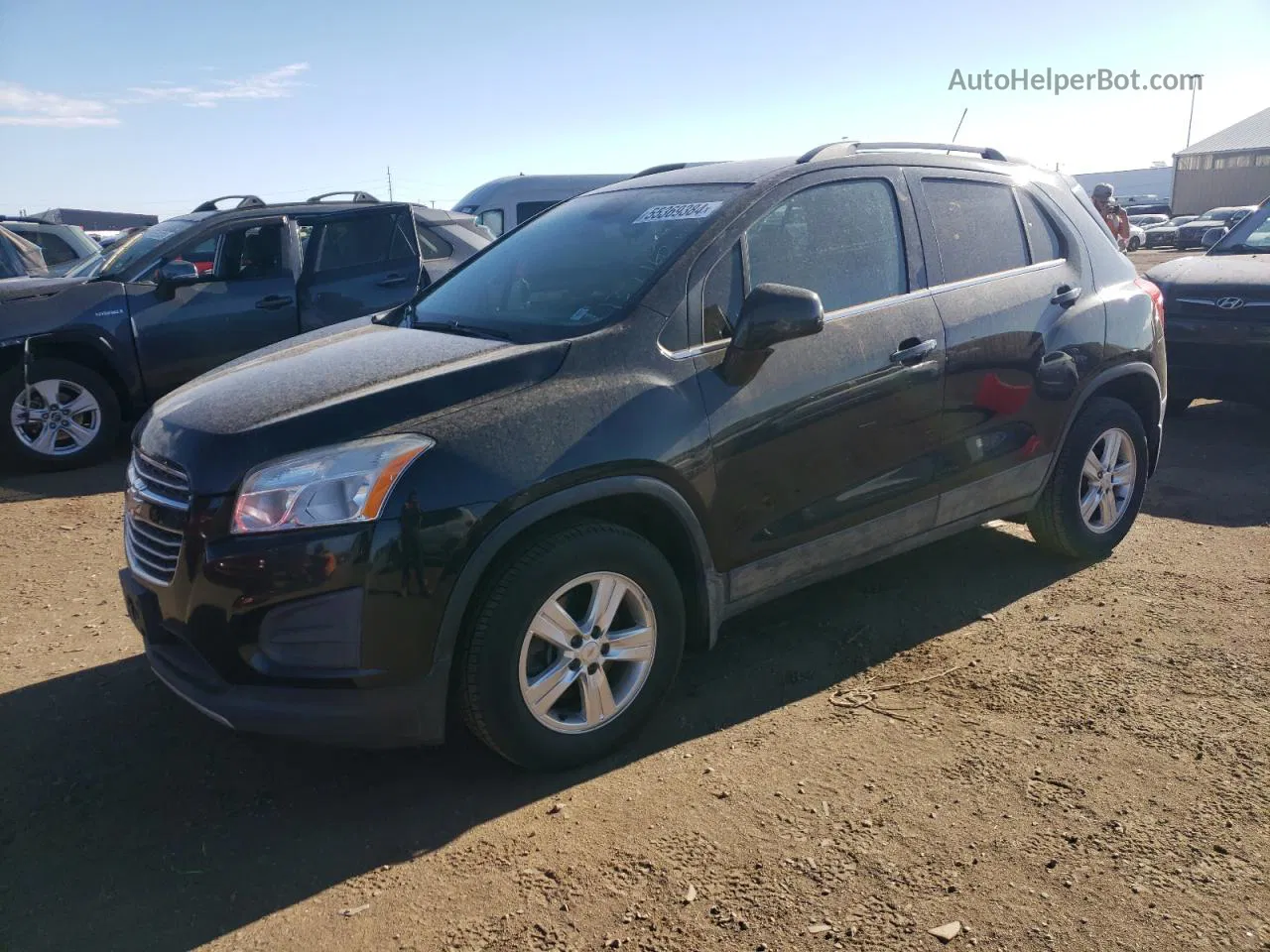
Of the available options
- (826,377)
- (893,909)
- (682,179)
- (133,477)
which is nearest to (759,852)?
(893,909)

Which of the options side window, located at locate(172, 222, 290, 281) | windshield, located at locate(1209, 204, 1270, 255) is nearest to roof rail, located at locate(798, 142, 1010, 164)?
windshield, located at locate(1209, 204, 1270, 255)

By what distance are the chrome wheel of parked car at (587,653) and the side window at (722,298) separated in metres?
0.91

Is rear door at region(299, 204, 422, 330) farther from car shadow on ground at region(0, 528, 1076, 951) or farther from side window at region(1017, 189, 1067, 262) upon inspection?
side window at region(1017, 189, 1067, 262)

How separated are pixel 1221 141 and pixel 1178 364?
2415 inches

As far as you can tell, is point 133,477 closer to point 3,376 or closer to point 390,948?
point 390,948

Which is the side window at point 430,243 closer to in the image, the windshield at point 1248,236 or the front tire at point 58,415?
the front tire at point 58,415

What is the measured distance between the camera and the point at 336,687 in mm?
2807

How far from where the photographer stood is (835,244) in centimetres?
389

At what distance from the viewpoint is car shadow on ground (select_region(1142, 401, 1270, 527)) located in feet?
19.2

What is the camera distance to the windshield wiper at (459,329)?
3546mm

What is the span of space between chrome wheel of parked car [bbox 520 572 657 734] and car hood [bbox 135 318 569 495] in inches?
26.2

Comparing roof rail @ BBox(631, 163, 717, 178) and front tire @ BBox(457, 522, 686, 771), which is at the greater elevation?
roof rail @ BBox(631, 163, 717, 178)

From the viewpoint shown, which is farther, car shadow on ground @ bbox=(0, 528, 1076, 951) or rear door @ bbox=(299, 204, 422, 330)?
rear door @ bbox=(299, 204, 422, 330)

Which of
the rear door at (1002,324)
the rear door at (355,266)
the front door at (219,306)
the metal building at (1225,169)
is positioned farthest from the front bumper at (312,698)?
the metal building at (1225,169)
